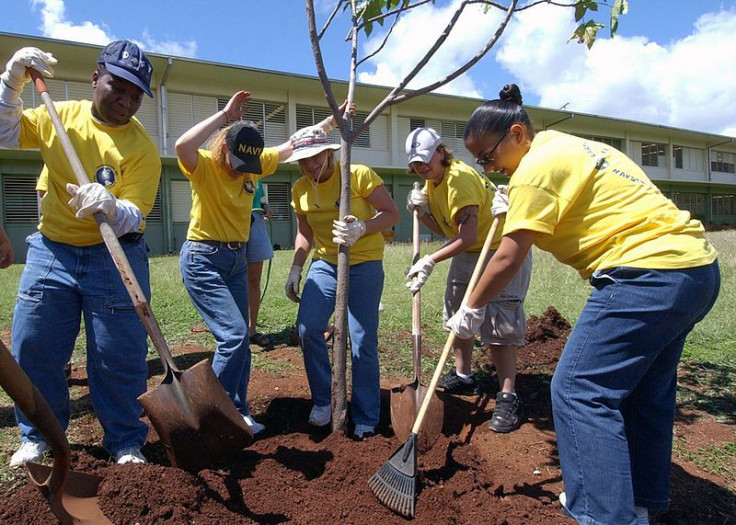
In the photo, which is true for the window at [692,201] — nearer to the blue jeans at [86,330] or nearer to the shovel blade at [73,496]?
the blue jeans at [86,330]

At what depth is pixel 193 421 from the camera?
2.12 metres

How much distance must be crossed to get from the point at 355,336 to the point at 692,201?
123 feet

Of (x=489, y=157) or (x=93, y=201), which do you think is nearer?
(x=93, y=201)

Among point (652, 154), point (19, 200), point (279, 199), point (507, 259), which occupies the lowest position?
point (507, 259)

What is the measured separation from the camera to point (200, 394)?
2.18 metres

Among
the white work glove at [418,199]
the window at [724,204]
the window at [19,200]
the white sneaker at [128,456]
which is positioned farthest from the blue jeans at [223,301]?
the window at [724,204]

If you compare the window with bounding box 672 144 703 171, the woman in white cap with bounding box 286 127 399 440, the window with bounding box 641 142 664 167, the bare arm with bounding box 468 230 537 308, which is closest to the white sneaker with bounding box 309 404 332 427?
the woman in white cap with bounding box 286 127 399 440

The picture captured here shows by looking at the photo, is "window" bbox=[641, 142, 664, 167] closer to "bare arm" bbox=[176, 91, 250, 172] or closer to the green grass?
the green grass

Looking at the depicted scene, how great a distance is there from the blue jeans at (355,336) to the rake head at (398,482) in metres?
0.66

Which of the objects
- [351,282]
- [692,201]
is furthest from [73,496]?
[692,201]

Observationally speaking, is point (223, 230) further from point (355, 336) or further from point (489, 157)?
point (489, 157)

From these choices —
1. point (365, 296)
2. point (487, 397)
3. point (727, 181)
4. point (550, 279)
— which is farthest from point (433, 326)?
point (727, 181)

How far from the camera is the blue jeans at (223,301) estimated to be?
9.22 ft

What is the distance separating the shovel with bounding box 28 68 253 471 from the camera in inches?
83.3
